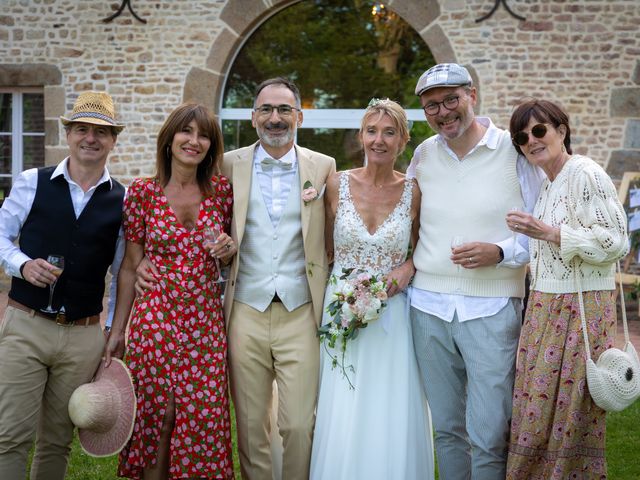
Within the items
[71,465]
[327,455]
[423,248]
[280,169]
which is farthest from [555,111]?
[71,465]

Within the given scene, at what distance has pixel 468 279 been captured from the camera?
12.5 feet

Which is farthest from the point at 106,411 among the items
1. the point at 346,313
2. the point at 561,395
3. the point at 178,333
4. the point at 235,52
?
the point at 235,52

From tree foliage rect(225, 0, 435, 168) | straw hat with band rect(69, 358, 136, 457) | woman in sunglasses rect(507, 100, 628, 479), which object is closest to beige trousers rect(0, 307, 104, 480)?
straw hat with band rect(69, 358, 136, 457)

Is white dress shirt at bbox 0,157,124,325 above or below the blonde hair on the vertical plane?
below

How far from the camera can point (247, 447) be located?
4062 mm

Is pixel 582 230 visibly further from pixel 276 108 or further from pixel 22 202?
pixel 22 202

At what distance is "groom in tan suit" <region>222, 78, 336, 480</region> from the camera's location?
13.2 ft

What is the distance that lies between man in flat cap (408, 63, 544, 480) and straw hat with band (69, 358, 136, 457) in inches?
57.4

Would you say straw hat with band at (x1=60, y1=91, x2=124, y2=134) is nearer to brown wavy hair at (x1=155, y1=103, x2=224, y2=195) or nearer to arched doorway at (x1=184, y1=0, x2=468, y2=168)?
brown wavy hair at (x1=155, y1=103, x2=224, y2=195)

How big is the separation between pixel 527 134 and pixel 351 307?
1159 millimetres

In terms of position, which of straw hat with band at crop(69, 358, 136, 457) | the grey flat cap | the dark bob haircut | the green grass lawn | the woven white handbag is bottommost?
the green grass lawn

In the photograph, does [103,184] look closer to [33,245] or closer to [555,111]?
[33,245]

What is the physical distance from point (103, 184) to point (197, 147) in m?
0.51

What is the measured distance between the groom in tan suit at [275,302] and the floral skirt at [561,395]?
110cm
